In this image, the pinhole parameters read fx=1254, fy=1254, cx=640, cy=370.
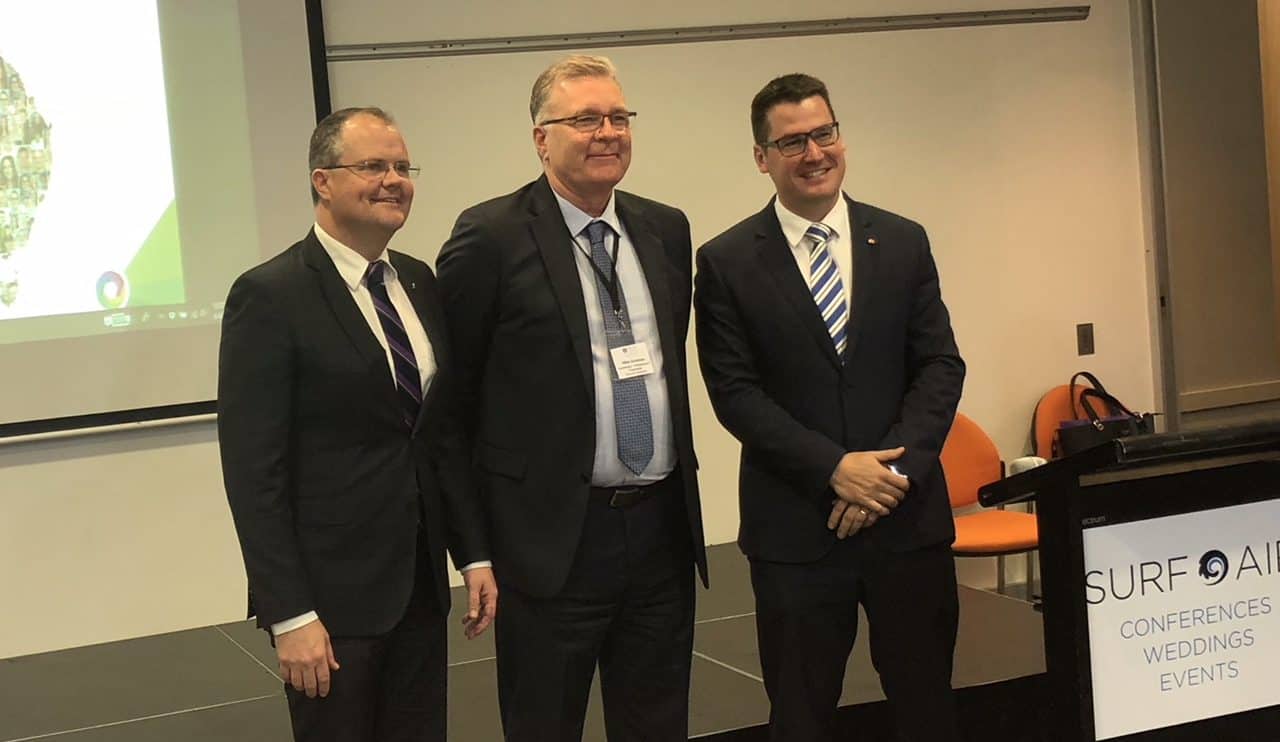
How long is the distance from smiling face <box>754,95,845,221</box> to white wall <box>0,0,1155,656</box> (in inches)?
83.4

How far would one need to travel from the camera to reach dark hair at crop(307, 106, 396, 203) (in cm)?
209

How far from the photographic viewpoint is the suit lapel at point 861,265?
7.82ft

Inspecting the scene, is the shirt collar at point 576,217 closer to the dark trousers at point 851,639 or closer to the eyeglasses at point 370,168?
the eyeglasses at point 370,168

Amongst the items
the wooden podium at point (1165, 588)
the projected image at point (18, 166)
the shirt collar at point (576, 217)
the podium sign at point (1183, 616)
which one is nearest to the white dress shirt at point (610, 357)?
the shirt collar at point (576, 217)

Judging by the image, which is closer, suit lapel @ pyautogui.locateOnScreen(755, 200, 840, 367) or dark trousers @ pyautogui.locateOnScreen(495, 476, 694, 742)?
dark trousers @ pyautogui.locateOnScreen(495, 476, 694, 742)

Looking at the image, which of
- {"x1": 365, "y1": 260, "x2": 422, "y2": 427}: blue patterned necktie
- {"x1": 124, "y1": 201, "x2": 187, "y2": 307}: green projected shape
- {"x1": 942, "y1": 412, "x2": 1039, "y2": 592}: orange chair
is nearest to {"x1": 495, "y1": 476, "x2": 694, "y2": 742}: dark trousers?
{"x1": 365, "y1": 260, "x2": 422, "y2": 427}: blue patterned necktie

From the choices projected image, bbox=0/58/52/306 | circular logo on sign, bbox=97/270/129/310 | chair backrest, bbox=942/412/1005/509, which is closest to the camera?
projected image, bbox=0/58/52/306

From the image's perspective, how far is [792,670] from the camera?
2.33 meters

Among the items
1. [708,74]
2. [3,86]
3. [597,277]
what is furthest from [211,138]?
[597,277]

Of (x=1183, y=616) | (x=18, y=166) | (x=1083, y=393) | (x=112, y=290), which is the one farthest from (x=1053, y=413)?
(x=18, y=166)

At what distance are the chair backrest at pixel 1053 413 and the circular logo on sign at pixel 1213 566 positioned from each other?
9.87 ft

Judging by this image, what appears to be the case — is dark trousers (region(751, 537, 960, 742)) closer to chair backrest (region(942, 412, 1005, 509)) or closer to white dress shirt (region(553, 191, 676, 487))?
white dress shirt (region(553, 191, 676, 487))

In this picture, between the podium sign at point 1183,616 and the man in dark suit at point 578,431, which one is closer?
the podium sign at point 1183,616

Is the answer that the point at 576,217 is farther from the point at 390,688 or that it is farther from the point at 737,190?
the point at 737,190
